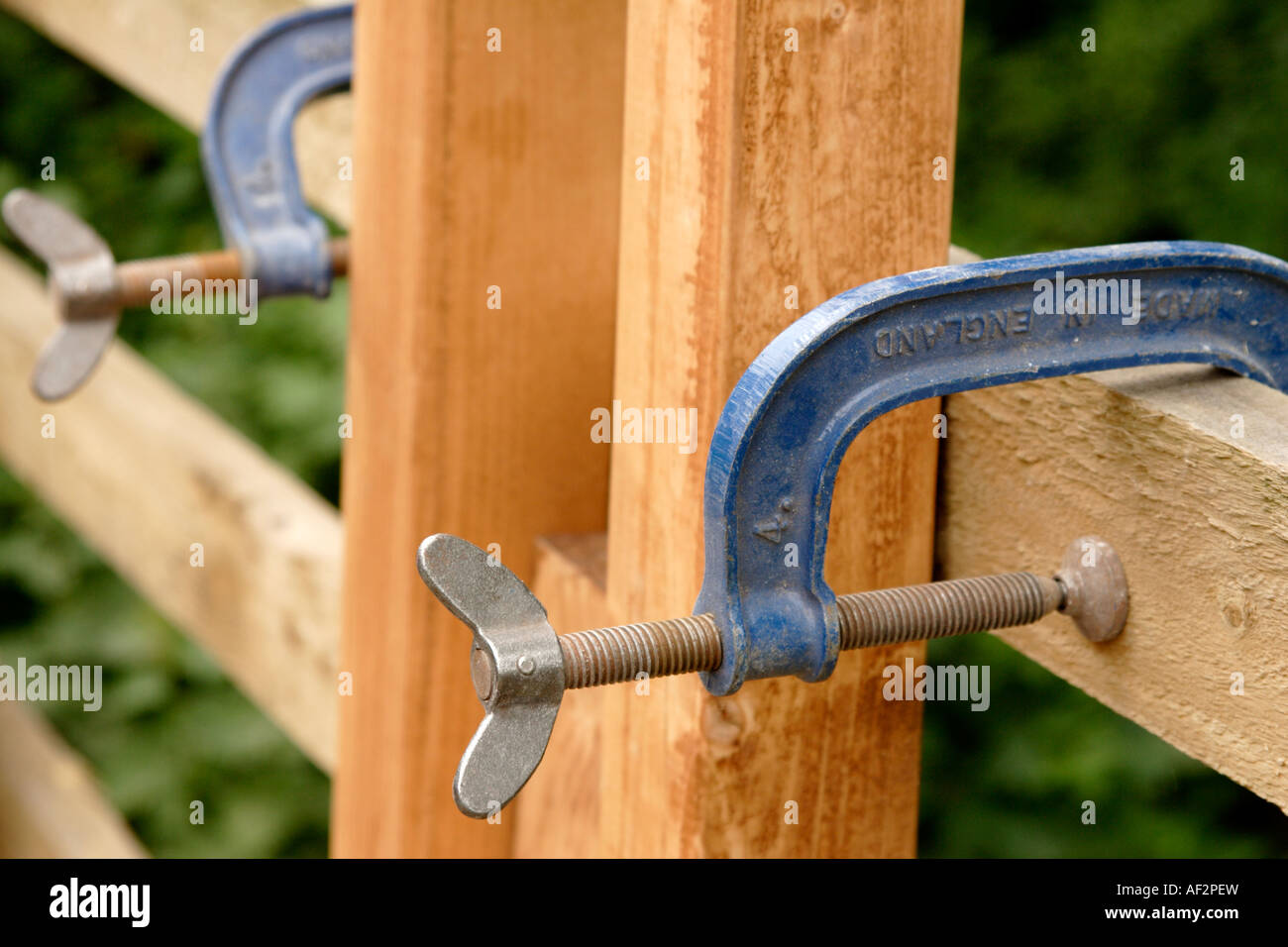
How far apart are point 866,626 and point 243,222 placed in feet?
2.04

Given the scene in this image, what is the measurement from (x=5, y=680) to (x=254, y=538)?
127cm

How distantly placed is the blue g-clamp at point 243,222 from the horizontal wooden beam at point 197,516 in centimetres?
30

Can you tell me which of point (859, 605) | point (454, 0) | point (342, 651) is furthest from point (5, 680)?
point (859, 605)

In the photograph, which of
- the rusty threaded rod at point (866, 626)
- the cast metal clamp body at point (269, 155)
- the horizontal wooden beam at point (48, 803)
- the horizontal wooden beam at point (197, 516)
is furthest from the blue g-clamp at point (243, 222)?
the horizontal wooden beam at point (48, 803)

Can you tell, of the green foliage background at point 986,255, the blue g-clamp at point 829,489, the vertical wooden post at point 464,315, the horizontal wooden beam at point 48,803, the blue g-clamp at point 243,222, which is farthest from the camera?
the green foliage background at point 986,255

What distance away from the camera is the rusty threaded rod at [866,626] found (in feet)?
2.01

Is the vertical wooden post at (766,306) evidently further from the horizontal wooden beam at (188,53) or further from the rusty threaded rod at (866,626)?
the horizontal wooden beam at (188,53)

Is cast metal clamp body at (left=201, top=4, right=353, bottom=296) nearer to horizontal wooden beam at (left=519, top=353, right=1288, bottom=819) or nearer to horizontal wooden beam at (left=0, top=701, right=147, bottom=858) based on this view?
horizontal wooden beam at (left=519, top=353, right=1288, bottom=819)

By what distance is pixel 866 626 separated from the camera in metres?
0.66

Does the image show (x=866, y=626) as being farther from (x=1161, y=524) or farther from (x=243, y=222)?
(x=243, y=222)

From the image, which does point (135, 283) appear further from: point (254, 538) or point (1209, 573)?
point (1209, 573)

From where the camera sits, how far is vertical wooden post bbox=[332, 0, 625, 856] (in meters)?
0.90

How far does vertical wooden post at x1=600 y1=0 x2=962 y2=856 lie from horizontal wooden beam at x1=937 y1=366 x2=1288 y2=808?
0.05 meters

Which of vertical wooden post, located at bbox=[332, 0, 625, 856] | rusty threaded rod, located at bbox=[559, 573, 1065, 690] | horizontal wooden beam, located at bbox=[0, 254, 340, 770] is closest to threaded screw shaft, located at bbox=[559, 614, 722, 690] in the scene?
rusty threaded rod, located at bbox=[559, 573, 1065, 690]
